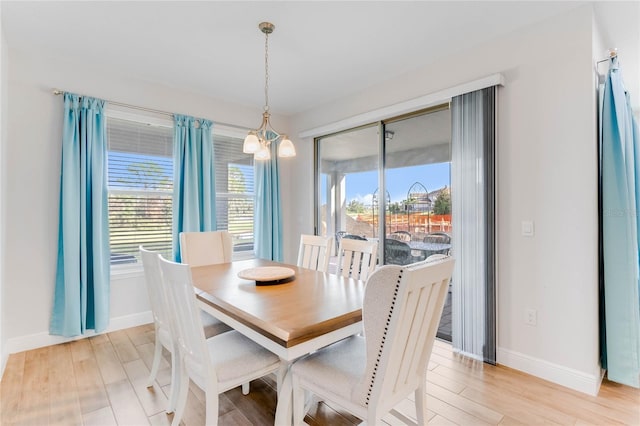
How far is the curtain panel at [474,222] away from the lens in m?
2.46

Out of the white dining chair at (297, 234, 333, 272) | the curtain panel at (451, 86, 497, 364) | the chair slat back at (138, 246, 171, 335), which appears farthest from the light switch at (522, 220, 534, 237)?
the chair slat back at (138, 246, 171, 335)

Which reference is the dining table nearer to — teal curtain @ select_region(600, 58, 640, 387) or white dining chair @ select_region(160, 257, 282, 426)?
white dining chair @ select_region(160, 257, 282, 426)

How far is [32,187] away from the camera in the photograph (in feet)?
8.98

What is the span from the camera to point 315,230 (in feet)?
14.0

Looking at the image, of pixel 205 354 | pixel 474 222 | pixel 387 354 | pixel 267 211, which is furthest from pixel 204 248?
pixel 474 222

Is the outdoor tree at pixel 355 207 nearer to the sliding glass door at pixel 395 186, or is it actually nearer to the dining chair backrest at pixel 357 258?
the sliding glass door at pixel 395 186

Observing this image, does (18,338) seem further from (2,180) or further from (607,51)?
(607,51)

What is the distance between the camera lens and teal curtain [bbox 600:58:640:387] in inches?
81.5

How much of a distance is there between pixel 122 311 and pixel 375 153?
312 cm

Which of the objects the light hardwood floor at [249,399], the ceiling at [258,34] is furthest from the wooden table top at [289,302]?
the ceiling at [258,34]

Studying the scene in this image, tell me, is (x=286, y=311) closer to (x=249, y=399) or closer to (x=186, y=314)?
(x=186, y=314)

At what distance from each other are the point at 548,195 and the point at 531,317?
892mm

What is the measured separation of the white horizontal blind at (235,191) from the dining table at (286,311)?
6.36ft

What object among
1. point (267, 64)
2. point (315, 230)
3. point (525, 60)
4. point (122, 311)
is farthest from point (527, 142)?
point (122, 311)
